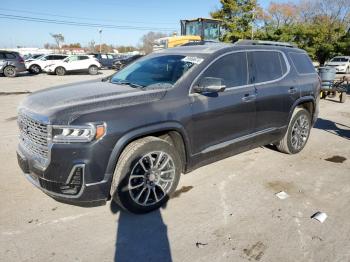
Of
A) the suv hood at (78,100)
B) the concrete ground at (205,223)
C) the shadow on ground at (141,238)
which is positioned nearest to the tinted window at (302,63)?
the concrete ground at (205,223)

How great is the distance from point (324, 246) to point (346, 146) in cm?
389

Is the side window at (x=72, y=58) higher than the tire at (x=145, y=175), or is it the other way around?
the side window at (x=72, y=58)

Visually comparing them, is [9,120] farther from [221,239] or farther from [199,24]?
[199,24]

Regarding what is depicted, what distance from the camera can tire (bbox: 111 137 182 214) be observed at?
11.0 ft

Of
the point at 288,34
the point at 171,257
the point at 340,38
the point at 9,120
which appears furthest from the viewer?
the point at 340,38

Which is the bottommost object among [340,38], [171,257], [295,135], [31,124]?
[171,257]

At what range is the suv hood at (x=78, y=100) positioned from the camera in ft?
10.1

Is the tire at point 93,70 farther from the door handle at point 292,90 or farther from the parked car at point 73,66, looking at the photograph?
the door handle at point 292,90

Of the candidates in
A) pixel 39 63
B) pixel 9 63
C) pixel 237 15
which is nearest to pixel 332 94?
pixel 9 63

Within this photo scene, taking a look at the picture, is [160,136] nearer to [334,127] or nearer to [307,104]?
[307,104]

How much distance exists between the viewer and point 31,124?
332 centimetres

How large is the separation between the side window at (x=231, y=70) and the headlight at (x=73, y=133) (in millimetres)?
1604

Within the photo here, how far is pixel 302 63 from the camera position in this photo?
5645mm

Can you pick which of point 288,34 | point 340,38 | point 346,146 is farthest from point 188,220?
point 340,38
